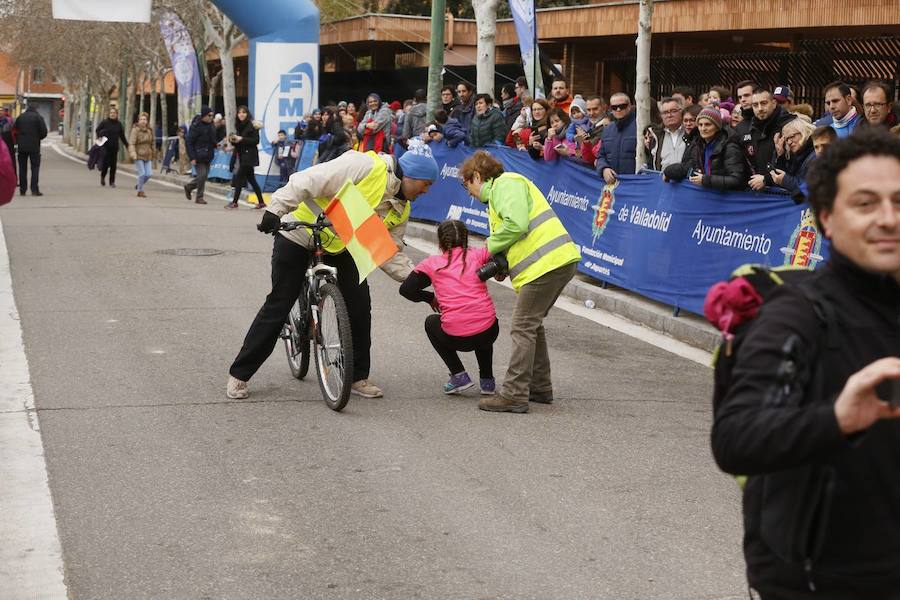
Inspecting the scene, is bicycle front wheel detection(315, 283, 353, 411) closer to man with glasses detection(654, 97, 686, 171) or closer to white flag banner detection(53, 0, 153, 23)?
man with glasses detection(654, 97, 686, 171)

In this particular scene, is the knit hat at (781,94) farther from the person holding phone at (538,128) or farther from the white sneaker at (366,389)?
the white sneaker at (366,389)

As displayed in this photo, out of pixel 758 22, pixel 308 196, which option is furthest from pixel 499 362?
pixel 758 22

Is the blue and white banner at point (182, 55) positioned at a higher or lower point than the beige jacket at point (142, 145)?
higher

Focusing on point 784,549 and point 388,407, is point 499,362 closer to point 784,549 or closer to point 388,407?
point 388,407

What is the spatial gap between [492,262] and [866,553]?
5591 millimetres

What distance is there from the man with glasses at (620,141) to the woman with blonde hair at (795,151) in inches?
123

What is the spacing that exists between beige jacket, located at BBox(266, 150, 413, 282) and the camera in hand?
56 cm

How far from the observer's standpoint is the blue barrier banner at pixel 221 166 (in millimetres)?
31119

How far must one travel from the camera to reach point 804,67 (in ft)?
57.1

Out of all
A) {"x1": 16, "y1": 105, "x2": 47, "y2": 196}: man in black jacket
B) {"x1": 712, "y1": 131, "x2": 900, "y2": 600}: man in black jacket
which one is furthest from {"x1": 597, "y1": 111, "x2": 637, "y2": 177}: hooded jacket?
{"x1": 16, "y1": 105, "x2": 47, "y2": 196}: man in black jacket

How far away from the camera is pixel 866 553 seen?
2453 mm

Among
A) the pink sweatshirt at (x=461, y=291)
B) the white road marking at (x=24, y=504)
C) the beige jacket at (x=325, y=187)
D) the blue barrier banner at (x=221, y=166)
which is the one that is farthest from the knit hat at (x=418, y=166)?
the blue barrier banner at (x=221, y=166)

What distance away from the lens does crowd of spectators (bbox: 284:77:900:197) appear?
33.2 feet

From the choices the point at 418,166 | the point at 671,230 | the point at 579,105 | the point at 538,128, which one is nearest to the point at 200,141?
the point at 538,128
